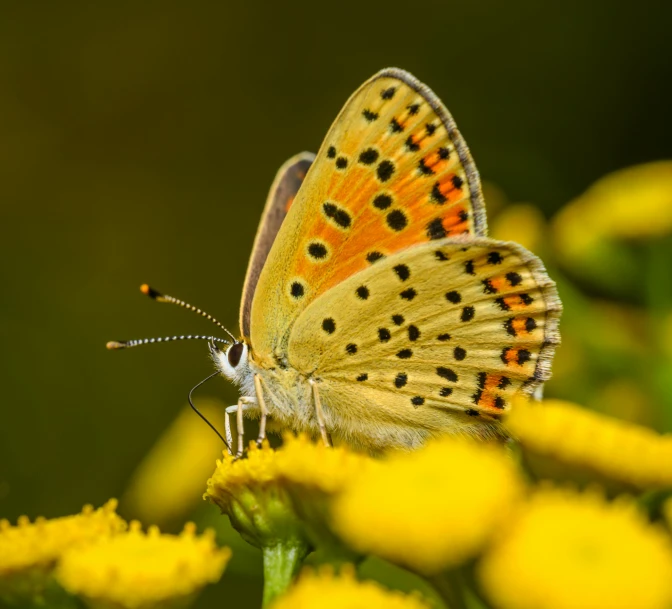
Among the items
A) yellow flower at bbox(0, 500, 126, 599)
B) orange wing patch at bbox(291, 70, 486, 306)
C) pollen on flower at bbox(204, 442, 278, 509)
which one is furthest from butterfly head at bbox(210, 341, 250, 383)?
yellow flower at bbox(0, 500, 126, 599)

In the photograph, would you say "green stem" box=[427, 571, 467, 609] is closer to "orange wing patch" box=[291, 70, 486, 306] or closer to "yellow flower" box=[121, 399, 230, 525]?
"orange wing patch" box=[291, 70, 486, 306]

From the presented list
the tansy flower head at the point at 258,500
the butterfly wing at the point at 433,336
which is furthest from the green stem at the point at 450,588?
the butterfly wing at the point at 433,336

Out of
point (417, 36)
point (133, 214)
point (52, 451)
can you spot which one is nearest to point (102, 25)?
point (133, 214)

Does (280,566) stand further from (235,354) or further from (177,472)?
(177,472)

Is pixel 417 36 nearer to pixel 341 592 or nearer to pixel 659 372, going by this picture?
pixel 659 372

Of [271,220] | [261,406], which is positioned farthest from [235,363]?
[271,220]

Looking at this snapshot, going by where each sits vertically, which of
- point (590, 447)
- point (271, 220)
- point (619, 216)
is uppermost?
point (619, 216)
